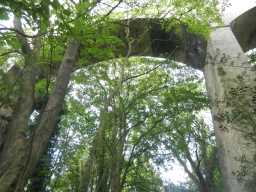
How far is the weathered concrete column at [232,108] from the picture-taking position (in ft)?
22.1

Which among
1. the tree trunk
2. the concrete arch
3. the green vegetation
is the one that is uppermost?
the concrete arch

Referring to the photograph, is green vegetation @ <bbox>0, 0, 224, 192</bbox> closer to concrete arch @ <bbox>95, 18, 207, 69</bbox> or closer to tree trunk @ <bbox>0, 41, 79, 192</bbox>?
tree trunk @ <bbox>0, 41, 79, 192</bbox>

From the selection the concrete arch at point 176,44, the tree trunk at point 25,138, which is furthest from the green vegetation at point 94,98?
the concrete arch at point 176,44

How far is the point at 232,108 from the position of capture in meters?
7.52

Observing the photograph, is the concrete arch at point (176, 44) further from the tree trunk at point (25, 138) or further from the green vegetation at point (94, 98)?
Answer: the tree trunk at point (25, 138)

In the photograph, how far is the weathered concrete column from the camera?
6.74 meters

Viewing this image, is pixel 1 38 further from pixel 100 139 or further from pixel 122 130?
pixel 122 130

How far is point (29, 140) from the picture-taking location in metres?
2.95

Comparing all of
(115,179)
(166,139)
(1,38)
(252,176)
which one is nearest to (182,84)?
(166,139)

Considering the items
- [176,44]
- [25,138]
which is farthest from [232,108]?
[25,138]

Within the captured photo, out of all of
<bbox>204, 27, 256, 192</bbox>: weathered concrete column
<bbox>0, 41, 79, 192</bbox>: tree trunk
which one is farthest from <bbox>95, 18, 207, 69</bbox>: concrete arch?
<bbox>0, 41, 79, 192</bbox>: tree trunk

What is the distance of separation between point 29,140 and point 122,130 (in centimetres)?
541

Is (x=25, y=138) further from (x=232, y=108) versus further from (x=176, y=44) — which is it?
(x=176, y=44)

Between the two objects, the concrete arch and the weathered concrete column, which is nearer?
the weathered concrete column
